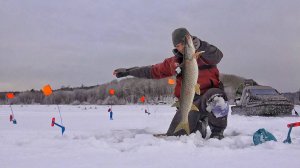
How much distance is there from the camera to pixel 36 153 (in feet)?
12.3

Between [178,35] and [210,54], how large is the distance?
0.53 meters

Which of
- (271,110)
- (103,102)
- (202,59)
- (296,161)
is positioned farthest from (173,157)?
(103,102)

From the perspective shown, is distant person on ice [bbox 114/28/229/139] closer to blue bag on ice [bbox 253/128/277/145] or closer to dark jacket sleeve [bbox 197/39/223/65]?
dark jacket sleeve [bbox 197/39/223/65]

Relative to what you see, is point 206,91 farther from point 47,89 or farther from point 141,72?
point 47,89

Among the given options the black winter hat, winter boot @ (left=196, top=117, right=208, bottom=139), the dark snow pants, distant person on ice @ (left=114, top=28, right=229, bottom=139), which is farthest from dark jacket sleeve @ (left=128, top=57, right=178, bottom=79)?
winter boot @ (left=196, top=117, right=208, bottom=139)

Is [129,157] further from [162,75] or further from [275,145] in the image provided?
[162,75]

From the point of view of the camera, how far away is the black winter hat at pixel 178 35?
5203mm

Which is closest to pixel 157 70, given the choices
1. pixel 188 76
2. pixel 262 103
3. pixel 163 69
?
pixel 163 69

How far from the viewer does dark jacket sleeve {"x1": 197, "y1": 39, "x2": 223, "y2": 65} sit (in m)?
5.23

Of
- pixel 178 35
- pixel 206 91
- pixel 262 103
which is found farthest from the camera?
pixel 262 103

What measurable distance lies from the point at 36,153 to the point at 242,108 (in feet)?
37.0

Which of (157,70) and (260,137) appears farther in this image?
(157,70)

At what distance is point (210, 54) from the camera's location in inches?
208

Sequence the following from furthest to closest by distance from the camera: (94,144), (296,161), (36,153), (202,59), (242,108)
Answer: (242,108) < (202,59) < (94,144) < (36,153) < (296,161)
